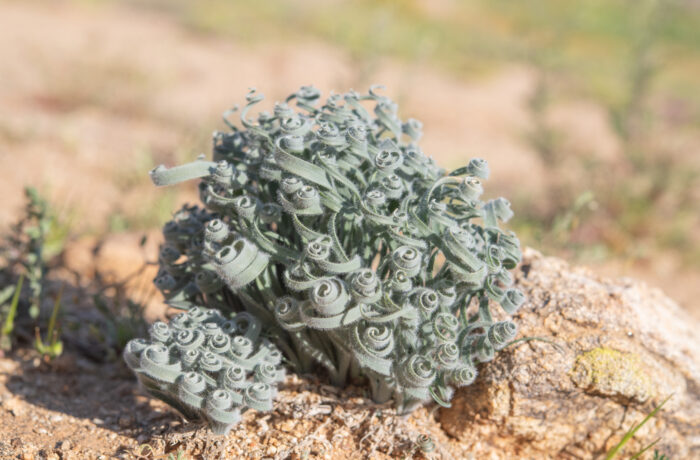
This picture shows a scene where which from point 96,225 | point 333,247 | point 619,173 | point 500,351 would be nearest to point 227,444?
point 333,247

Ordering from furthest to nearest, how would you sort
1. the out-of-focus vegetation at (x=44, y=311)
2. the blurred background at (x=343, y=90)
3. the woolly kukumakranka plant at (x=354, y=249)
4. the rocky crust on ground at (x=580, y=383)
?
1. the blurred background at (x=343, y=90)
2. the out-of-focus vegetation at (x=44, y=311)
3. the rocky crust on ground at (x=580, y=383)
4. the woolly kukumakranka plant at (x=354, y=249)

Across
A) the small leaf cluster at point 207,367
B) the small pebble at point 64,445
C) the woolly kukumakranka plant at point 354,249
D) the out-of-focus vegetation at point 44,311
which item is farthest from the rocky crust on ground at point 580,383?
the out-of-focus vegetation at point 44,311

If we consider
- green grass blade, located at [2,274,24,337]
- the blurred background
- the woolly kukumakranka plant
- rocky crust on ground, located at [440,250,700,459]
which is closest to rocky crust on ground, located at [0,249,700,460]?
rocky crust on ground, located at [440,250,700,459]

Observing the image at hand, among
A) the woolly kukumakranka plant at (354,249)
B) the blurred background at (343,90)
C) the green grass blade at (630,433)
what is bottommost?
the blurred background at (343,90)

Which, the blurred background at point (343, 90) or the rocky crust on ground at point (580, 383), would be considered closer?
the rocky crust on ground at point (580, 383)

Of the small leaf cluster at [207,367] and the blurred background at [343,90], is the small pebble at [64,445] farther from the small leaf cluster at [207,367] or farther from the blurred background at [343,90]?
the blurred background at [343,90]

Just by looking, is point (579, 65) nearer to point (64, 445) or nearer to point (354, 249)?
point (354, 249)

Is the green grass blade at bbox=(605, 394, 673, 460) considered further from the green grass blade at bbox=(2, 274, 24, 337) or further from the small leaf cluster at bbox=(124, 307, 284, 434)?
the green grass blade at bbox=(2, 274, 24, 337)
